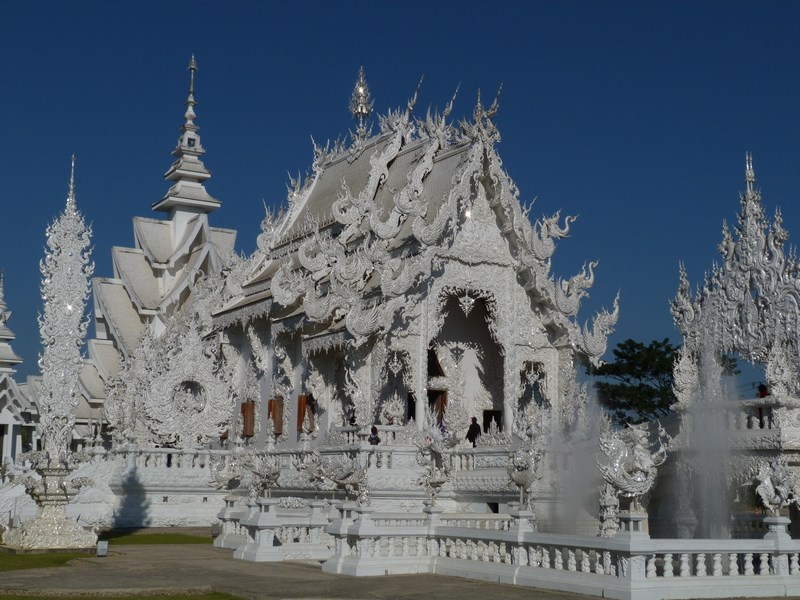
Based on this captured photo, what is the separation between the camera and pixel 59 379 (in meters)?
17.7

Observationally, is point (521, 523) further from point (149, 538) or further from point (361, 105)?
point (361, 105)

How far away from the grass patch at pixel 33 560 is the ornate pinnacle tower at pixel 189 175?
75.8 ft

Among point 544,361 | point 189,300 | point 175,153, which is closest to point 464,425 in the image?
point 544,361

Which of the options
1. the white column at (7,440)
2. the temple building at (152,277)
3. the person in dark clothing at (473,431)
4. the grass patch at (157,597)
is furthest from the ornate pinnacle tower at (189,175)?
the grass patch at (157,597)

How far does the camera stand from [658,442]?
18859mm

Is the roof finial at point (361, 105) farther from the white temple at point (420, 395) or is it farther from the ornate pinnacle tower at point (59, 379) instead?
the ornate pinnacle tower at point (59, 379)

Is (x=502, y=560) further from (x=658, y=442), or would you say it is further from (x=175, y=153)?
(x=175, y=153)

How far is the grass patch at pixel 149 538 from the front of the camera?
1976 centimetres

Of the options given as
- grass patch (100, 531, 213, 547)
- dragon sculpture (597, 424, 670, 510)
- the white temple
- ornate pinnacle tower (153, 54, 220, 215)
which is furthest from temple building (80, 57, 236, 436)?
dragon sculpture (597, 424, 670, 510)

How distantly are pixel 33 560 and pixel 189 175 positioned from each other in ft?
83.3

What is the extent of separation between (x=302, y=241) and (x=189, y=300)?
7.46 meters

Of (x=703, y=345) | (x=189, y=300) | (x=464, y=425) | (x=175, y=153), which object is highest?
(x=175, y=153)

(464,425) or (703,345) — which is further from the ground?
(703,345)

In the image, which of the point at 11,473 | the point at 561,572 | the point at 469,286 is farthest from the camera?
the point at 11,473
